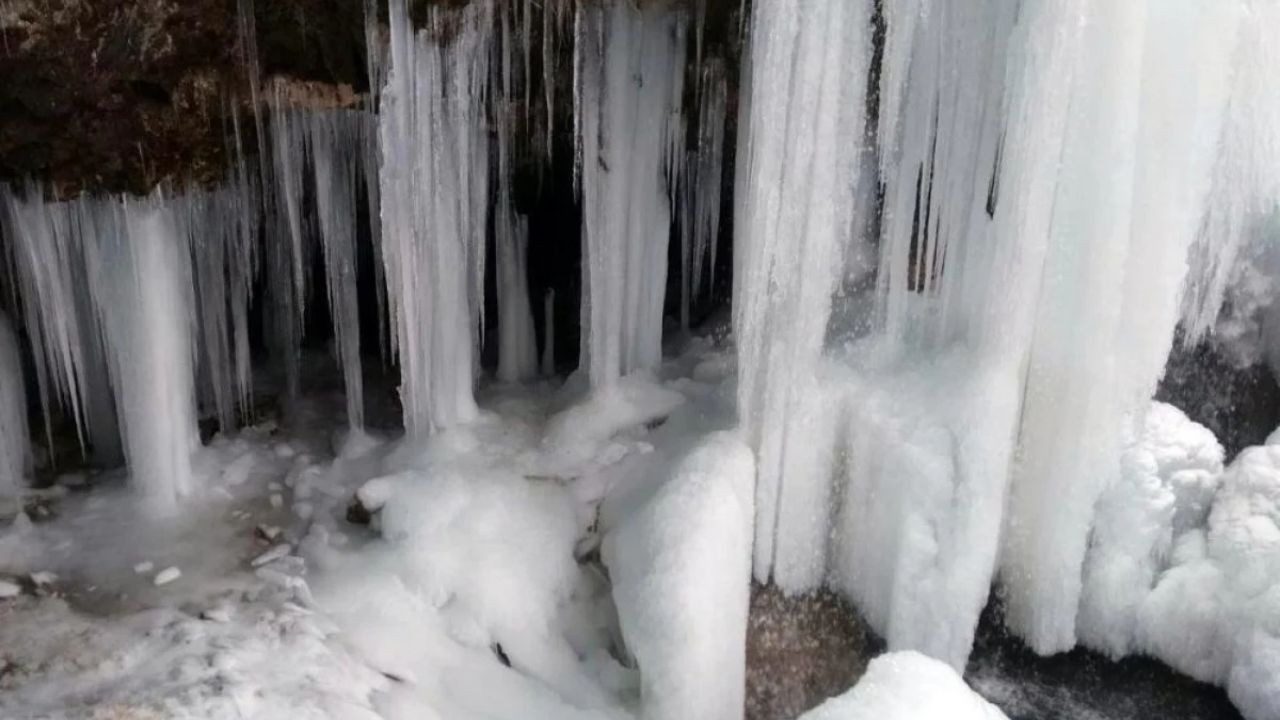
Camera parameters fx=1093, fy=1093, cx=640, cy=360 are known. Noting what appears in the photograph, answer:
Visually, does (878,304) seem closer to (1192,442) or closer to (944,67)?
(944,67)

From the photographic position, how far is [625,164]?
19.0 feet

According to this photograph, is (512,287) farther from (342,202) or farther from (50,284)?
(50,284)

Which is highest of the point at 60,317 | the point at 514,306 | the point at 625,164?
the point at 625,164

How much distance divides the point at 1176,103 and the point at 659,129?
8.08ft

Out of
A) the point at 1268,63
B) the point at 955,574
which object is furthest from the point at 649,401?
the point at 1268,63

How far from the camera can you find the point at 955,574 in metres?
5.36

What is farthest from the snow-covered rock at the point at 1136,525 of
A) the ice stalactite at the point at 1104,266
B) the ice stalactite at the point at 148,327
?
the ice stalactite at the point at 148,327

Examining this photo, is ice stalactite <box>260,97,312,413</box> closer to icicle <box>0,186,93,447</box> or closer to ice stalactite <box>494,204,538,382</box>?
icicle <box>0,186,93,447</box>

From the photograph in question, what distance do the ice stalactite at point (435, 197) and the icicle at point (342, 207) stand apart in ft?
1.47

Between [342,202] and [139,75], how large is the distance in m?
1.58

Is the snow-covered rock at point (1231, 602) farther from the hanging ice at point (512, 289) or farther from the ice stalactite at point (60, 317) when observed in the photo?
the ice stalactite at point (60, 317)

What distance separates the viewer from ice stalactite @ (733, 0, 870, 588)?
15.5 feet

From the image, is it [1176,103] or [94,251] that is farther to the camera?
[94,251]

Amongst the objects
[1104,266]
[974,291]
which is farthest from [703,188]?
[1104,266]
